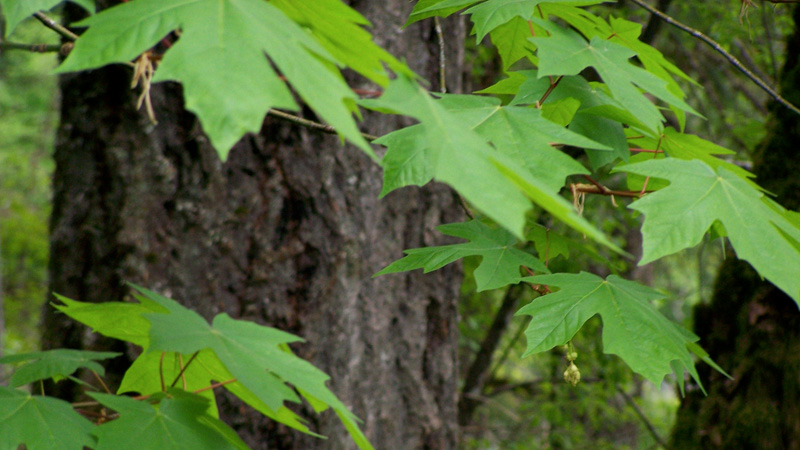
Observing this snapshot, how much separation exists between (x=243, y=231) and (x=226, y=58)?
5.29 ft

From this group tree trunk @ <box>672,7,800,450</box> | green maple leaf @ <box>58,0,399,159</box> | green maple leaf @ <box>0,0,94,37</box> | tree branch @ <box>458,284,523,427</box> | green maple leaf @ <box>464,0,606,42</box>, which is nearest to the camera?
green maple leaf @ <box>58,0,399,159</box>

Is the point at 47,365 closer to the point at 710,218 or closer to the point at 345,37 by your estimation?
the point at 345,37

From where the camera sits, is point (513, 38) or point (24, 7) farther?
point (513, 38)

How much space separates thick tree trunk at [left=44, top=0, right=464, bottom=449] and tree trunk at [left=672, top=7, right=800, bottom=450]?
140 cm

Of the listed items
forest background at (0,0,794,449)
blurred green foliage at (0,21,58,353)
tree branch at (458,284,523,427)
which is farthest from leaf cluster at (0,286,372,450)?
blurred green foliage at (0,21,58,353)

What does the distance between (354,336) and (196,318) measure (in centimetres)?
131

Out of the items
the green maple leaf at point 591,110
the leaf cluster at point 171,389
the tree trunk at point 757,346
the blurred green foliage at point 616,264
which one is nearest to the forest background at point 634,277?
the blurred green foliage at point 616,264

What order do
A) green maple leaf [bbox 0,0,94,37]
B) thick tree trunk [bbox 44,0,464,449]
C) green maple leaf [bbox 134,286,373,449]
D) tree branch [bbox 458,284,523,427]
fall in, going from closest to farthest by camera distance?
green maple leaf [bbox 0,0,94,37]
green maple leaf [bbox 134,286,373,449]
thick tree trunk [bbox 44,0,464,449]
tree branch [bbox 458,284,523,427]

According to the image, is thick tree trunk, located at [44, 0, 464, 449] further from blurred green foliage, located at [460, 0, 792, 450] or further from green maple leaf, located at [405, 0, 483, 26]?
blurred green foliage, located at [460, 0, 792, 450]

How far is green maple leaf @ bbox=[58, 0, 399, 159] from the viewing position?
0.64m

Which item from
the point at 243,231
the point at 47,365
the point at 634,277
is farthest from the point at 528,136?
the point at 634,277

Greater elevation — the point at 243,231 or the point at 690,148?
the point at 690,148

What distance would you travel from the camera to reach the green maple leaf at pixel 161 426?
1.00 m

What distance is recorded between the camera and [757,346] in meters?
2.59
